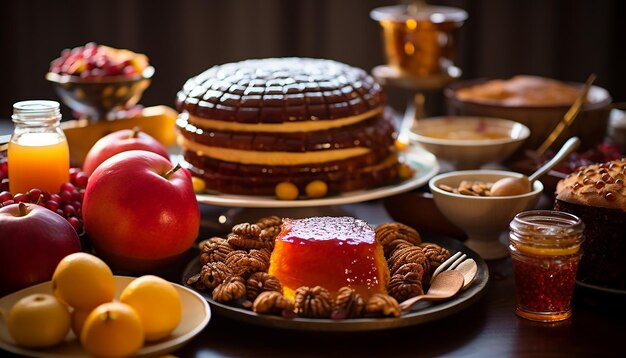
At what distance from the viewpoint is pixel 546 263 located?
1231mm

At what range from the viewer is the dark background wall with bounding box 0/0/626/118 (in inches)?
135

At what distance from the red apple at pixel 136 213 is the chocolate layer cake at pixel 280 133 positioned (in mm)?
298

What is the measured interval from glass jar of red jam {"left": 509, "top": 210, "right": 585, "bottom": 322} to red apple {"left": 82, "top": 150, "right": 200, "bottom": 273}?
0.51 metres

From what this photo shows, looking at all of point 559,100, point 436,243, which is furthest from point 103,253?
point 559,100

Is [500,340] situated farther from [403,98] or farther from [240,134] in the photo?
[403,98]

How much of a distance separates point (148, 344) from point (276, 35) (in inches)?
101

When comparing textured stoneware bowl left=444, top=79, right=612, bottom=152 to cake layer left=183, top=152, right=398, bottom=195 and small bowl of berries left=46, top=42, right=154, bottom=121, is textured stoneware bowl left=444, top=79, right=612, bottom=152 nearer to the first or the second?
cake layer left=183, top=152, right=398, bottom=195

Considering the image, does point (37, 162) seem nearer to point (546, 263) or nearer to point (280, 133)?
point (280, 133)

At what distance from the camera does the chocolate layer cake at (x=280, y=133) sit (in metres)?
1.65

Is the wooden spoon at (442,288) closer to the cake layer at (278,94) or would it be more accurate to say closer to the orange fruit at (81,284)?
the orange fruit at (81,284)

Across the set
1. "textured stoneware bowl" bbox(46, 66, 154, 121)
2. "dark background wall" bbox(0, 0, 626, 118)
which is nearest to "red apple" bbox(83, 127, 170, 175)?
"textured stoneware bowl" bbox(46, 66, 154, 121)

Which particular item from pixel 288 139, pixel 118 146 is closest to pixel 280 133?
pixel 288 139

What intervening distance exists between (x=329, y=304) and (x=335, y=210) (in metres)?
0.63

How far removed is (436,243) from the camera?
4.82 feet
